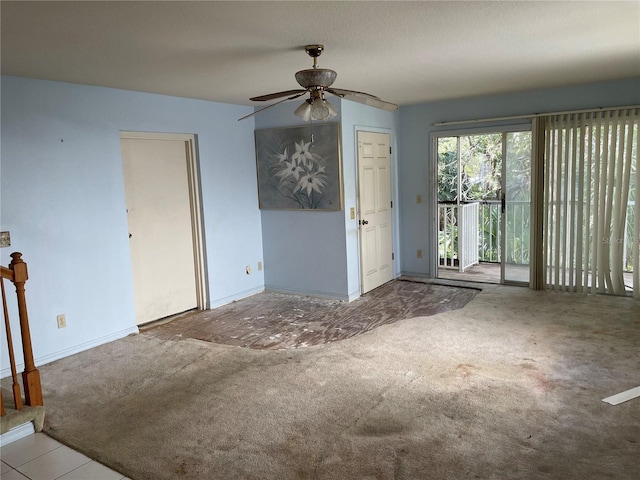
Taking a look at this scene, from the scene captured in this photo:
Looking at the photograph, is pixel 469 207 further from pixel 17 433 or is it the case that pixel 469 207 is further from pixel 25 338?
pixel 17 433

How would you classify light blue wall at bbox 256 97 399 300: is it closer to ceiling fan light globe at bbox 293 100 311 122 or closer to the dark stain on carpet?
the dark stain on carpet

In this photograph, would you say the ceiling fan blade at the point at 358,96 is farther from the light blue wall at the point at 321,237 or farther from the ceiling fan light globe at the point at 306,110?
the light blue wall at the point at 321,237

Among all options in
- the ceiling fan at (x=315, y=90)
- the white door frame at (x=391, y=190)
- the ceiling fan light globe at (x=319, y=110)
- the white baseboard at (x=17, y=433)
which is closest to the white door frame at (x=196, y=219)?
the white door frame at (x=391, y=190)

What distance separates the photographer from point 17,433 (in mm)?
2721

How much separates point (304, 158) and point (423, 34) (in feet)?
8.54

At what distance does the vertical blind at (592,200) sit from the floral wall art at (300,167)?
2291mm

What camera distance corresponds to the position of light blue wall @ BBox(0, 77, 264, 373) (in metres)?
3.59

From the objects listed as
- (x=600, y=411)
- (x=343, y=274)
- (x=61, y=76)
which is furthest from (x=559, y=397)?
(x=61, y=76)

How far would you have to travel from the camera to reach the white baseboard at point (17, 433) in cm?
267

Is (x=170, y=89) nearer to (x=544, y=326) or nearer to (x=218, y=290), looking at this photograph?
(x=218, y=290)

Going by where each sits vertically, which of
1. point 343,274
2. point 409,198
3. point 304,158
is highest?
point 304,158

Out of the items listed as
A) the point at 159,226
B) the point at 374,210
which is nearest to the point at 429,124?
the point at 374,210

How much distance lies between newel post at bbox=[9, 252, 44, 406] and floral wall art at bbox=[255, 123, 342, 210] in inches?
111

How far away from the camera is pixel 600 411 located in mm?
2738
